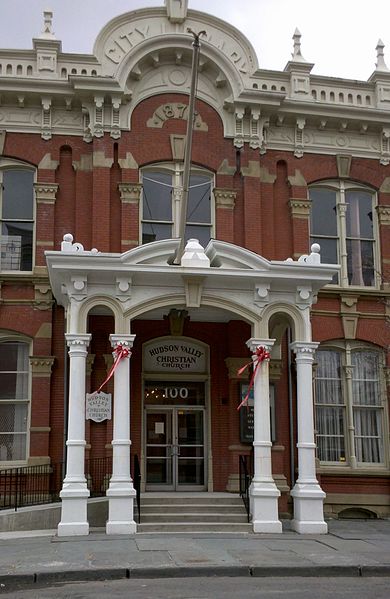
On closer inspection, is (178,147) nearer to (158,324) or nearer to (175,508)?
(158,324)

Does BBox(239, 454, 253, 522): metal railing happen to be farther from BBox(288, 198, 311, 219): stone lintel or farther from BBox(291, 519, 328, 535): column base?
BBox(288, 198, 311, 219): stone lintel

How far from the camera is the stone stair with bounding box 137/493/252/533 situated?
1502cm

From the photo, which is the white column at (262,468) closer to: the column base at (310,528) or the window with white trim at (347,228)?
the column base at (310,528)

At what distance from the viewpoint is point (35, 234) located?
61.4 ft

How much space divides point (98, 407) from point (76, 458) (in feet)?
8.61

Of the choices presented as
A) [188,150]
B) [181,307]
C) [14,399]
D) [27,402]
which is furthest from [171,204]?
[14,399]

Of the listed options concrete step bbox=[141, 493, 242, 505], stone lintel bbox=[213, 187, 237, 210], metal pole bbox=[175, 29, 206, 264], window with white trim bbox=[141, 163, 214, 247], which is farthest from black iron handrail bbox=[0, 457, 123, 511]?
stone lintel bbox=[213, 187, 237, 210]

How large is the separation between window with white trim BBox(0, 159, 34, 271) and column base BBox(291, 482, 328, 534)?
8.11 meters

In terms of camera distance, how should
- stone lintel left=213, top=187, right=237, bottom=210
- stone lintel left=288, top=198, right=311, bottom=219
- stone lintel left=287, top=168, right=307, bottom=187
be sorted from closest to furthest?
stone lintel left=213, top=187, right=237, bottom=210, stone lintel left=288, top=198, right=311, bottom=219, stone lintel left=287, top=168, right=307, bottom=187

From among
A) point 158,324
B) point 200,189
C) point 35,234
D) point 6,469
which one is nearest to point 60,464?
point 6,469

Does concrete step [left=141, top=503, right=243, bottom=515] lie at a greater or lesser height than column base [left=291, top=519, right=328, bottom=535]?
greater

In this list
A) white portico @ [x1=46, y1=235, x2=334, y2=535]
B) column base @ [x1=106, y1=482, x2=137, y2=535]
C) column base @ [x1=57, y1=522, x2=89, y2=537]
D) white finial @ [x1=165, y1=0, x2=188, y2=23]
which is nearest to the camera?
column base @ [x1=57, y1=522, x2=89, y2=537]

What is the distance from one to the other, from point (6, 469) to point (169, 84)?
9924mm

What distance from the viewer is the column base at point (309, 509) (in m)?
15.1
